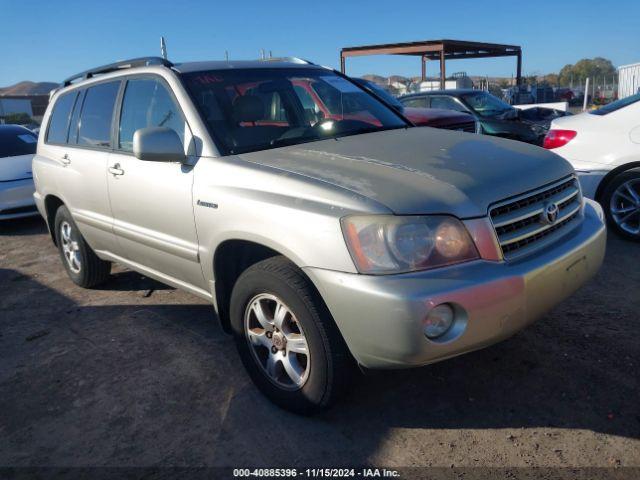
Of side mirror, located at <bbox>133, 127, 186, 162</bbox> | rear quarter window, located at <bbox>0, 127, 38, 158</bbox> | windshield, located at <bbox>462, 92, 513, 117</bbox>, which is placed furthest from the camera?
windshield, located at <bbox>462, 92, 513, 117</bbox>

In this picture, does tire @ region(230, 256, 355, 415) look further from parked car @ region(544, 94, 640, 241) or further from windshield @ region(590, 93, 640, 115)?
windshield @ region(590, 93, 640, 115)

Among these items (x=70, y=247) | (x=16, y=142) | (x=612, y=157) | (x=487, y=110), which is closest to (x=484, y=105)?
(x=487, y=110)

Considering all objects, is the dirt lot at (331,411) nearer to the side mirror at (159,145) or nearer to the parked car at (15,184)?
the side mirror at (159,145)

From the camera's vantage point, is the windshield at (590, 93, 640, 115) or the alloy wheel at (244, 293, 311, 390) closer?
the alloy wheel at (244, 293, 311, 390)

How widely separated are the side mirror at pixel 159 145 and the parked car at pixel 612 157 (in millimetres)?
4009

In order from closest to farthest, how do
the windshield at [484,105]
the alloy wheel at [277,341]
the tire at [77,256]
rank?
the alloy wheel at [277,341], the tire at [77,256], the windshield at [484,105]

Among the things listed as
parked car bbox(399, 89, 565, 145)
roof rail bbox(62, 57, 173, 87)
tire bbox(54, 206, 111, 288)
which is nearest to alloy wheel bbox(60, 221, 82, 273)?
tire bbox(54, 206, 111, 288)

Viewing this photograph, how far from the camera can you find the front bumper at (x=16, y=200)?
7.66 metres

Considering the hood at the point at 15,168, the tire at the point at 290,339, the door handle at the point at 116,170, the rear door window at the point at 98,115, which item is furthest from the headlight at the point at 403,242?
the hood at the point at 15,168

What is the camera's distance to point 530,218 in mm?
2586

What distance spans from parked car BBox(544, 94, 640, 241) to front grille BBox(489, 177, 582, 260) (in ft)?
8.48

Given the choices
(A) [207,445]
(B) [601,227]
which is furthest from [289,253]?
(B) [601,227]

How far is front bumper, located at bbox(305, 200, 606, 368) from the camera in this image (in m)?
2.15

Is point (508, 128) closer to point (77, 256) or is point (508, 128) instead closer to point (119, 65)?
point (119, 65)
